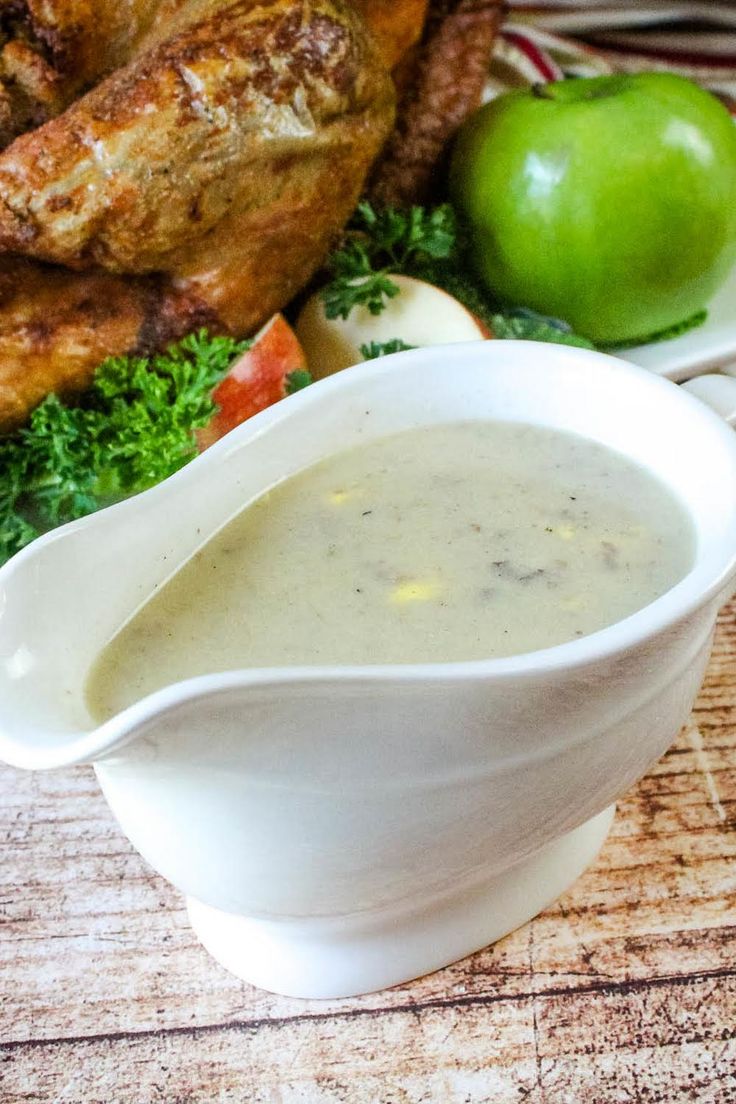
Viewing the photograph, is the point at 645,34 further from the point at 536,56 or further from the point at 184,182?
the point at 184,182

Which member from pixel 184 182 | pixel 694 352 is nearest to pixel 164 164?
pixel 184 182

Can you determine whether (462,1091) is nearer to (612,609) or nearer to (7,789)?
(612,609)

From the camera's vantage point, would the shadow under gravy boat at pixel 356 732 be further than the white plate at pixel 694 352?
No

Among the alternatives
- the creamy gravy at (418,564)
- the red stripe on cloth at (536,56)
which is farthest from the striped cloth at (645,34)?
the creamy gravy at (418,564)

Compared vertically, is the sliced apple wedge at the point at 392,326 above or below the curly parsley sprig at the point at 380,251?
below

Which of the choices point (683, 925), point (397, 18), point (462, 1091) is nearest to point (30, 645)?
point (462, 1091)

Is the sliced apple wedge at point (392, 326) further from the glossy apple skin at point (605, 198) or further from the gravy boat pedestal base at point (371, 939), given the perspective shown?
the gravy boat pedestal base at point (371, 939)

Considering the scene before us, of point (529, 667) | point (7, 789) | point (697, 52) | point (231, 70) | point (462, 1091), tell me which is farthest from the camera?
point (697, 52)

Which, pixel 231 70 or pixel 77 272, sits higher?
pixel 231 70
